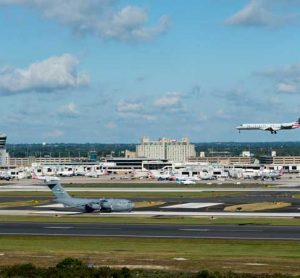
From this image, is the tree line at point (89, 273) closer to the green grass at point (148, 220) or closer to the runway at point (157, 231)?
the runway at point (157, 231)

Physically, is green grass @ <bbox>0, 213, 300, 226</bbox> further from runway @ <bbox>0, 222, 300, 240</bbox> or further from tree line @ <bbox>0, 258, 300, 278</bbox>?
tree line @ <bbox>0, 258, 300, 278</bbox>

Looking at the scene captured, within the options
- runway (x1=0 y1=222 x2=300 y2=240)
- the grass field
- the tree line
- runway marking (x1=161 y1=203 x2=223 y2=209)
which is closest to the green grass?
runway (x1=0 y1=222 x2=300 y2=240)

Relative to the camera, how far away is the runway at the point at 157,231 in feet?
254

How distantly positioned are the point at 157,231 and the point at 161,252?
60.6ft

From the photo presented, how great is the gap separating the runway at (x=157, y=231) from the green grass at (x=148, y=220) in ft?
14.3

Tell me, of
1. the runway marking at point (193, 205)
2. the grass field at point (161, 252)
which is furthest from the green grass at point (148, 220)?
the grass field at point (161, 252)

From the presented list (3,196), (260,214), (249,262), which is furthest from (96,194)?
(249,262)

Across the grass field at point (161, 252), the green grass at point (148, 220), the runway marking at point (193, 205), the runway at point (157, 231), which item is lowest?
the grass field at point (161, 252)

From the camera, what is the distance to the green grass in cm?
9231

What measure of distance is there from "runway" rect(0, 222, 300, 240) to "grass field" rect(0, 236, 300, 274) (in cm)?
382

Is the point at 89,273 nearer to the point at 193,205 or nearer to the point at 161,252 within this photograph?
the point at 161,252

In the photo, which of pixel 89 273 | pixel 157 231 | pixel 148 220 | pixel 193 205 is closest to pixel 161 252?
pixel 89 273

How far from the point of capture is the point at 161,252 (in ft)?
210

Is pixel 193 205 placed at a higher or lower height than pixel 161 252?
higher
